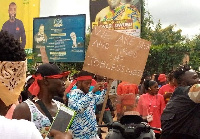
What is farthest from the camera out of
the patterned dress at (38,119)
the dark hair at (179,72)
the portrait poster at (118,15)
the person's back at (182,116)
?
the portrait poster at (118,15)

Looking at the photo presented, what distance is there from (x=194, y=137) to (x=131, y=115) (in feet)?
2.70

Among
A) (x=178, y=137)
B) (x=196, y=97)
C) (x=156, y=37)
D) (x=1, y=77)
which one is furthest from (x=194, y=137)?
(x=156, y=37)

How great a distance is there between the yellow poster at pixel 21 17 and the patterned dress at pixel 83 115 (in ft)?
67.8

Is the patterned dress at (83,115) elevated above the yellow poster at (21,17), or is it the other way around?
the yellow poster at (21,17)

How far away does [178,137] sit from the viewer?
16.5ft

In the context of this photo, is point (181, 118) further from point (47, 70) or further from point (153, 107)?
point (153, 107)

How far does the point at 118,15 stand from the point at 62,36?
3.62m

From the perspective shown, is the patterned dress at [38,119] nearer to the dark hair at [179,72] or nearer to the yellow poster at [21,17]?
the dark hair at [179,72]

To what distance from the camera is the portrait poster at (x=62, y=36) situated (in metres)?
23.3

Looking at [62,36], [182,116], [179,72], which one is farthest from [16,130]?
[62,36]

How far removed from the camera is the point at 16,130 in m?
1.89

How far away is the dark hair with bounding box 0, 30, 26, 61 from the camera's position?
225cm

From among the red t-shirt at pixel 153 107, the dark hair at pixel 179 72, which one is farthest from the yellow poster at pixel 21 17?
the dark hair at pixel 179 72

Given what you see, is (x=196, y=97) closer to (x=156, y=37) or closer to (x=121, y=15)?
(x=121, y=15)
